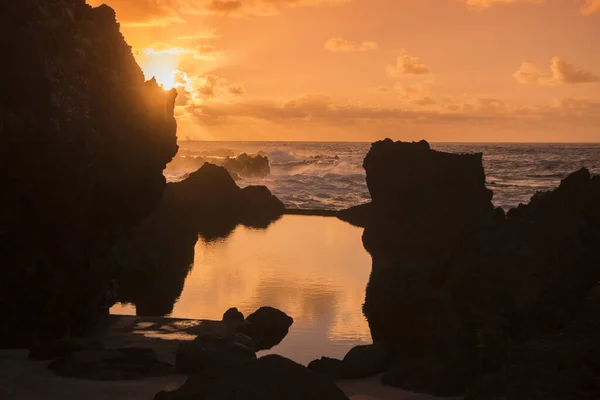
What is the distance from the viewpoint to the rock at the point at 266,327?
1830 cm

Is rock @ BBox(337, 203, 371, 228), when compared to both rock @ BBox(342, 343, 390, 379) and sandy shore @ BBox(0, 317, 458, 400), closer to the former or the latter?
rock @ BBox(342, 343, 390, 379)

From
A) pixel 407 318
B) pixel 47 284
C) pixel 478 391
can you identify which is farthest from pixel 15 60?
pixel 478 391

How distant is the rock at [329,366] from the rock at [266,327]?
2.85 metres

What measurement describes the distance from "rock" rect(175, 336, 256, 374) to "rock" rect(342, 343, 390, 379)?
2.27 m

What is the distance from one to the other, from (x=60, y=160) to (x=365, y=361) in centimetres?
952

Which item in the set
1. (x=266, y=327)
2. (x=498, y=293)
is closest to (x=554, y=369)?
(x=498, y=293)

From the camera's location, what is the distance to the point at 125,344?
18.1 meters

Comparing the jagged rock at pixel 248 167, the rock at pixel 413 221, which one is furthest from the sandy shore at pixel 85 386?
the jagged rock at pixel 248 167

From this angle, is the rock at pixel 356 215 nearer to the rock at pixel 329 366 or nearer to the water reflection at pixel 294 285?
the water reflection at pixel 294 285

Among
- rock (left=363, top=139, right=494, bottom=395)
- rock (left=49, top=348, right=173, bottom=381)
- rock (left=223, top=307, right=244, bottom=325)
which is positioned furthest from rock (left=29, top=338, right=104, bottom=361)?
rock (left=363, top=139, right=494, bottom=395)

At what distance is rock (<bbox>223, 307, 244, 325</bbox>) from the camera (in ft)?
65.2

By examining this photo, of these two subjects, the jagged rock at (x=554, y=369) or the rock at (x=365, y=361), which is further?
the rock at (x=365, y=361)

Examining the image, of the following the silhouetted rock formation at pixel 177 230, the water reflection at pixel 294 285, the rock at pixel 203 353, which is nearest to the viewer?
the rock at pixel 203 353

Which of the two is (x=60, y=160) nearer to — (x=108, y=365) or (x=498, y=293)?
(x=108, y=365)
